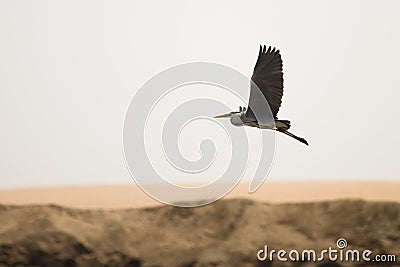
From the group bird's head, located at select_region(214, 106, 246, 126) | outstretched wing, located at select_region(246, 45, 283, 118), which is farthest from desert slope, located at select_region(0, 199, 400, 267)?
outstretched wing, located at select_region(246, 45, 283, 118)

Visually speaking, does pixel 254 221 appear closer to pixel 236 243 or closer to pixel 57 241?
pixel 236 243

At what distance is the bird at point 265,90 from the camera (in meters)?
2.20

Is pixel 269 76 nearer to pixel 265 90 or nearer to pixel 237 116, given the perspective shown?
pixel 265 90

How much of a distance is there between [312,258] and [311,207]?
30 cm

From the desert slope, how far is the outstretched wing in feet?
3.74

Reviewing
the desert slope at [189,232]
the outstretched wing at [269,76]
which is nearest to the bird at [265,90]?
the outstretched wing at [269,76]

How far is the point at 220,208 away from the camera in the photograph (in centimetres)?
333

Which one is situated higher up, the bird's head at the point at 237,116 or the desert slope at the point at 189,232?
the bird's head at the point at 237,116

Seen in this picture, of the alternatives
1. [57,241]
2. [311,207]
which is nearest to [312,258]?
[311,207]

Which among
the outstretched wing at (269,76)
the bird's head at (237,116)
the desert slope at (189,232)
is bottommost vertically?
the desert slope at (189,232)

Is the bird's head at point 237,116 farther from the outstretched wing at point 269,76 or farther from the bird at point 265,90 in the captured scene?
the outstretched wing at point 269,76

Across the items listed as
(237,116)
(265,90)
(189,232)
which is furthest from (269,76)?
(189,232)

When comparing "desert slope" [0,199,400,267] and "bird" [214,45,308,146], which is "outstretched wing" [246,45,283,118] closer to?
"bird" [214,45,308,146]

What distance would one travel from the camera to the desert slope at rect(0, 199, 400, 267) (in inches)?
127
